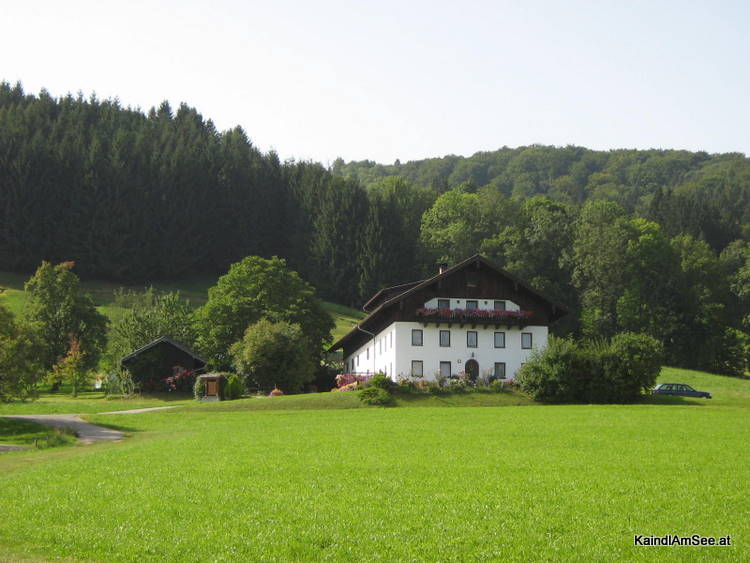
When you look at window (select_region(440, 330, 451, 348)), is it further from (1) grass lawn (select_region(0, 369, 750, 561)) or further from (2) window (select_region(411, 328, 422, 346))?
(1) grass lawn (select_region(0, 369, 750, 561))

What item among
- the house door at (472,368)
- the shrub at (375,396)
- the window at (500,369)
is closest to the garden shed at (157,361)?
the shrub at (375,396)

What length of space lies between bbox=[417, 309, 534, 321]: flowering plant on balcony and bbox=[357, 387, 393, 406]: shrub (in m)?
10.8

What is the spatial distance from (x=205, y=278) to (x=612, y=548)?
103m

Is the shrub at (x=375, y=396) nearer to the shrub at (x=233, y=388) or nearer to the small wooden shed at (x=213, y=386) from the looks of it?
the shrub at (x=233, y=388)

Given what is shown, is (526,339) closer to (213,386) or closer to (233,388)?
(233,388)

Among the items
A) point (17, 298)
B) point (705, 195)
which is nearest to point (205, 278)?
point (17, 298)

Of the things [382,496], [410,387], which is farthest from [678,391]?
[382,496]

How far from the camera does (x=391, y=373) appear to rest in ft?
199

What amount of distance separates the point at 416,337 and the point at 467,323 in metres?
3.66

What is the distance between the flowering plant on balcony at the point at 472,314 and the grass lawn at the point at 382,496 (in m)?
28.4

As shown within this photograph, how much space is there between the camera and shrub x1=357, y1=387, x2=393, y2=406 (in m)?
48.4

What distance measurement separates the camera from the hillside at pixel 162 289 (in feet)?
298

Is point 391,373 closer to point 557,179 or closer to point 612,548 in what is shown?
point 612,548

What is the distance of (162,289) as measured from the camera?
105 m
